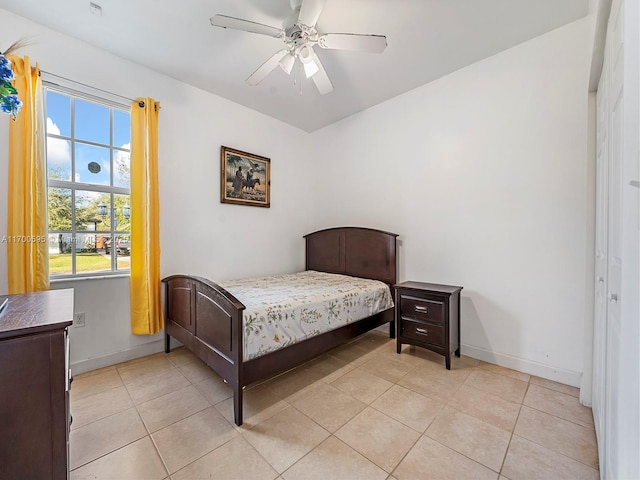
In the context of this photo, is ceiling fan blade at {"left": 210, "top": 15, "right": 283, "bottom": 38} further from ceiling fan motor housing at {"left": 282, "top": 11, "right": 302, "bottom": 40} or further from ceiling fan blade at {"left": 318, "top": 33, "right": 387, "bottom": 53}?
ceiling fan blade at {"left": 318, "top": 33, "right": 387, "bottom": 53}

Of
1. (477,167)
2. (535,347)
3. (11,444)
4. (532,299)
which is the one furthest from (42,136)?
(535,347)

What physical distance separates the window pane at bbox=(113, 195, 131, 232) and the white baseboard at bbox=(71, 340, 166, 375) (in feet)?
3.74

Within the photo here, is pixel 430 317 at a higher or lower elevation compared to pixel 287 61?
lower

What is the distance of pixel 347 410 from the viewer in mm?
1816

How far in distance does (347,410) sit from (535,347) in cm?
169

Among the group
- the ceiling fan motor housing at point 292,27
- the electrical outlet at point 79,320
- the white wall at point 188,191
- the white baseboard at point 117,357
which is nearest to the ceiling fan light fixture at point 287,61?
the ceiling fan motor housing at point 292,27

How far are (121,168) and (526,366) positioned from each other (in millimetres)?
4052

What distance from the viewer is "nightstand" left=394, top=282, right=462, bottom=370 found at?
2363mm

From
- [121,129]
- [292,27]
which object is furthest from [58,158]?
[292,27]

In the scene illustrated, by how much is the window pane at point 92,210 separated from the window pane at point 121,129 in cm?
52

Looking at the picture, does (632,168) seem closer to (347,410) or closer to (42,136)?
(347,410)

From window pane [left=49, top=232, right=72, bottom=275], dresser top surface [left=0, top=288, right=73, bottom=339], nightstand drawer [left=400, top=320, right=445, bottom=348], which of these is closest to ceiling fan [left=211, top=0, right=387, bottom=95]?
dresser top surface [left=0, top=288, right=73, bottom=339]

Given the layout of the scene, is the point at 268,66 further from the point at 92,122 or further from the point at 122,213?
the point at 122,213

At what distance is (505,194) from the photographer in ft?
7.88
